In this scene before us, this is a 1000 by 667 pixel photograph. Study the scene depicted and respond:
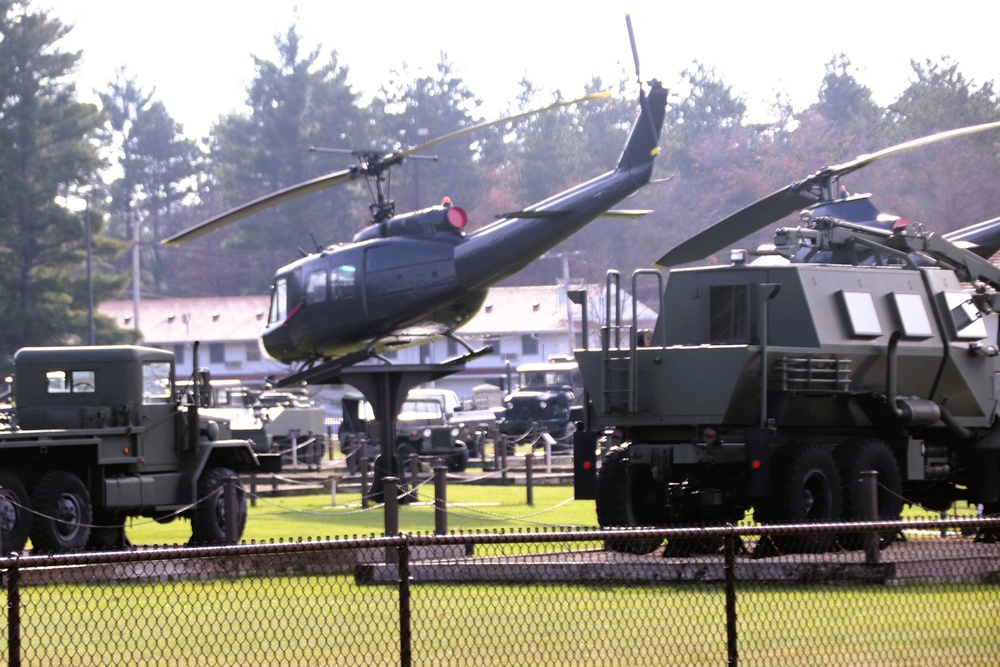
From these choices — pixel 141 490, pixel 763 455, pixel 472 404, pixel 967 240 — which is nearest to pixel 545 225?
pixel 967 240

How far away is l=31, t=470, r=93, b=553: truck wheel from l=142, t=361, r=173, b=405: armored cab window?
155 cm

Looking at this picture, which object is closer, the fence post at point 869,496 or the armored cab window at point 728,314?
the fence post at point 869,496

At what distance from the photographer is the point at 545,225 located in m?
26.5

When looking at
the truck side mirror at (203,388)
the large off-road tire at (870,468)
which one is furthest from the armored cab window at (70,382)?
the large off-road tire at (870,468)

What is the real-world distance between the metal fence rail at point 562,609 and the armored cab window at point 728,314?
2029mm

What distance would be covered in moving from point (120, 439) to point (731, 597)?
37.7 ft

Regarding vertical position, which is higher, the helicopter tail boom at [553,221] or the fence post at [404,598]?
the helicopter tail boom at [553,221]

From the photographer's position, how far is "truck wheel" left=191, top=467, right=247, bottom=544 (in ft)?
61.6

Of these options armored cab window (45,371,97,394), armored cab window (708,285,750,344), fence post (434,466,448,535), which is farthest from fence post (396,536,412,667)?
armored cab window (45,371,97,394)

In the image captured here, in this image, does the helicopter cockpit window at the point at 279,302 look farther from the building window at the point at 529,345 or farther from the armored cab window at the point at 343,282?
the building window at the point at 529,345

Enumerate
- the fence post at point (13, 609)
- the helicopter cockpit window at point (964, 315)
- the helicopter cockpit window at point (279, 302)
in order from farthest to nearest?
1. the helicopter cockpit window at point (279, 302)
2. the helicopter cockpit window at point (964, 315)
3. the fence post at point (13, 609)

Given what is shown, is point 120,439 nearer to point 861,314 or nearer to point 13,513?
point 13,513

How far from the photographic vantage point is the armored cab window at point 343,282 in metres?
27.4

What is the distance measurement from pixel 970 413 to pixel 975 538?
1.75 m
